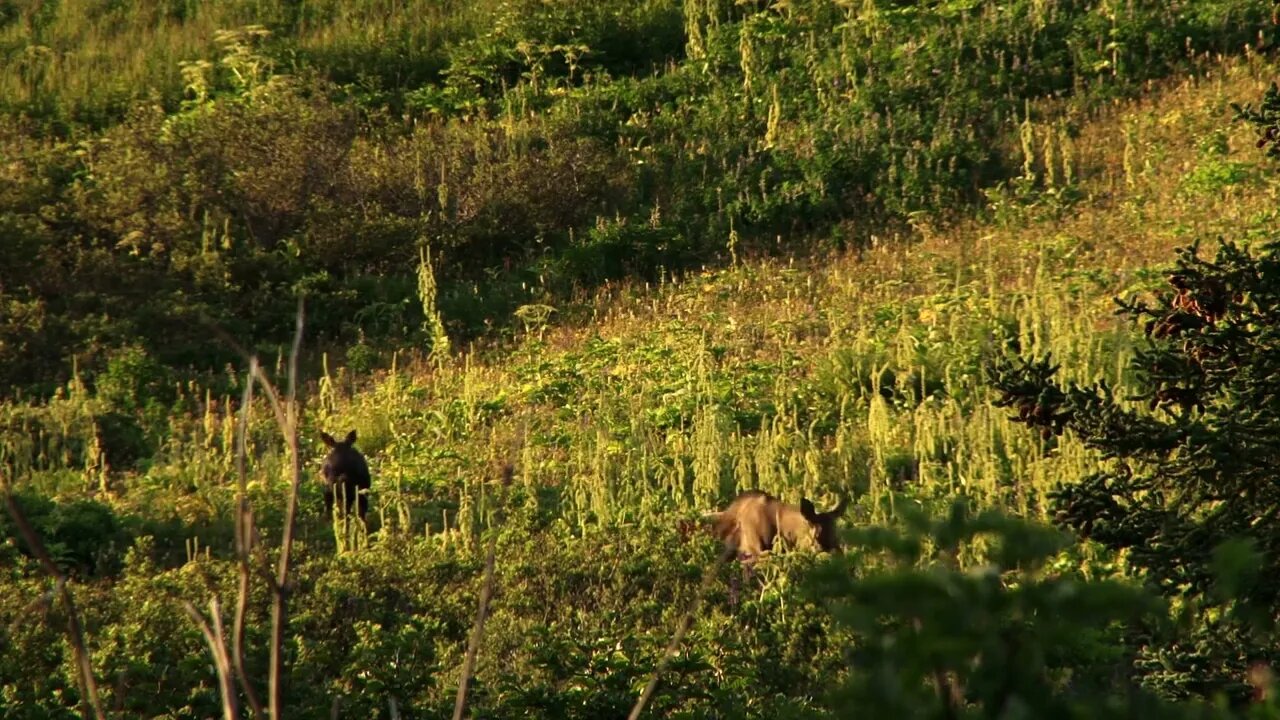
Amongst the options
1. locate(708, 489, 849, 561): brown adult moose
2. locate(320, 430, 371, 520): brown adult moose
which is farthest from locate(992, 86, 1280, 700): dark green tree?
locate(320, 430, 371, 520): brown adult moose

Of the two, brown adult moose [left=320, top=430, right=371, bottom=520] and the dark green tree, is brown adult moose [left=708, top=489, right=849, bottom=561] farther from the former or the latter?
the dark green tree

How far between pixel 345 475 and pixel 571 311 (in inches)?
173

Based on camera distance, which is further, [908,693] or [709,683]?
[709,683]

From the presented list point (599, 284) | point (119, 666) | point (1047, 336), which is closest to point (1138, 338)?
point (1047, 336)

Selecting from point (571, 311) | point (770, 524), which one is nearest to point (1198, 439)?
point (770, 524)

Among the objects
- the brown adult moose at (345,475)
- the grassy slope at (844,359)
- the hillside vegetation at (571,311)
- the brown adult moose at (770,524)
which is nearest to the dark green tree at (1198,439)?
the hillside vegetation at (571,311)

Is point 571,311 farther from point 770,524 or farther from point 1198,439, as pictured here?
point 1198,439

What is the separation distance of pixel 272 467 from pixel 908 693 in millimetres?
10190

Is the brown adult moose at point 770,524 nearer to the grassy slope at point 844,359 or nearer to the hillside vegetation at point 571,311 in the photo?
the hillside vegetation at point 571,311

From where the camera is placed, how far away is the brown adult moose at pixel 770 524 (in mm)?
9352

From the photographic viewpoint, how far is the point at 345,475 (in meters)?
10.9

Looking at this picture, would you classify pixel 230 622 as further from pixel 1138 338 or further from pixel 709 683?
pixel 1138 338

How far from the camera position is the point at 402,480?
11.6 metres

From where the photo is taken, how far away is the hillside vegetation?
27.7 ft
